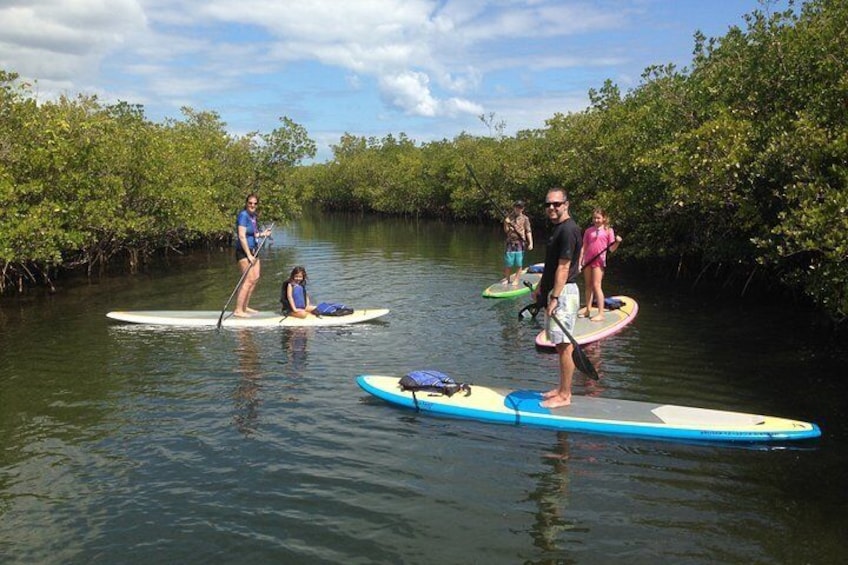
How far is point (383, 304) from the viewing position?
50.0 ft

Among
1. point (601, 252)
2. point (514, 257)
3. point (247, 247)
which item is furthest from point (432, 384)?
point (514, 257)

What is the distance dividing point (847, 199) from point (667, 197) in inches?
321

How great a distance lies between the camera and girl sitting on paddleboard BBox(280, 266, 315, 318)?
12.2m

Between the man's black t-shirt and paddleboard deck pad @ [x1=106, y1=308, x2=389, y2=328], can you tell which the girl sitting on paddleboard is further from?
the man's black t-shirt

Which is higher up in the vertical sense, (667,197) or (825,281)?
(667,197)

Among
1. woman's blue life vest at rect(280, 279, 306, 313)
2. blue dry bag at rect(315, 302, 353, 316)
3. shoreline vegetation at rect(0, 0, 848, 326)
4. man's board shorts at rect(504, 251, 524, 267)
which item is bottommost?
blue dry bag at rect(315, 302, 353, 316)

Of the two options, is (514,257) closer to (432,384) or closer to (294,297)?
(294,297)

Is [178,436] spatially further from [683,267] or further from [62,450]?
[683,267]

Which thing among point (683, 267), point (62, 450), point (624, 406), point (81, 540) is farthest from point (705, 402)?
point (683, 267)

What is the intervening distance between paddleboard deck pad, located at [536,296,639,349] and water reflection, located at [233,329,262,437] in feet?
15.3

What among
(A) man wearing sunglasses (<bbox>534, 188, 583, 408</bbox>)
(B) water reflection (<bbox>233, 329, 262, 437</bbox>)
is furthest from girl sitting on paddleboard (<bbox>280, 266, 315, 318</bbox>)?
(A) man wearing sunglasses (<bbox>534, 188, 583, 408</bbox>)

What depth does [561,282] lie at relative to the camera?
6.85 meters

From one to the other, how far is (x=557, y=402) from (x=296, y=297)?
260 inches

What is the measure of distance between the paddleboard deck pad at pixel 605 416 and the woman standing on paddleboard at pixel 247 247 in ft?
17.2
